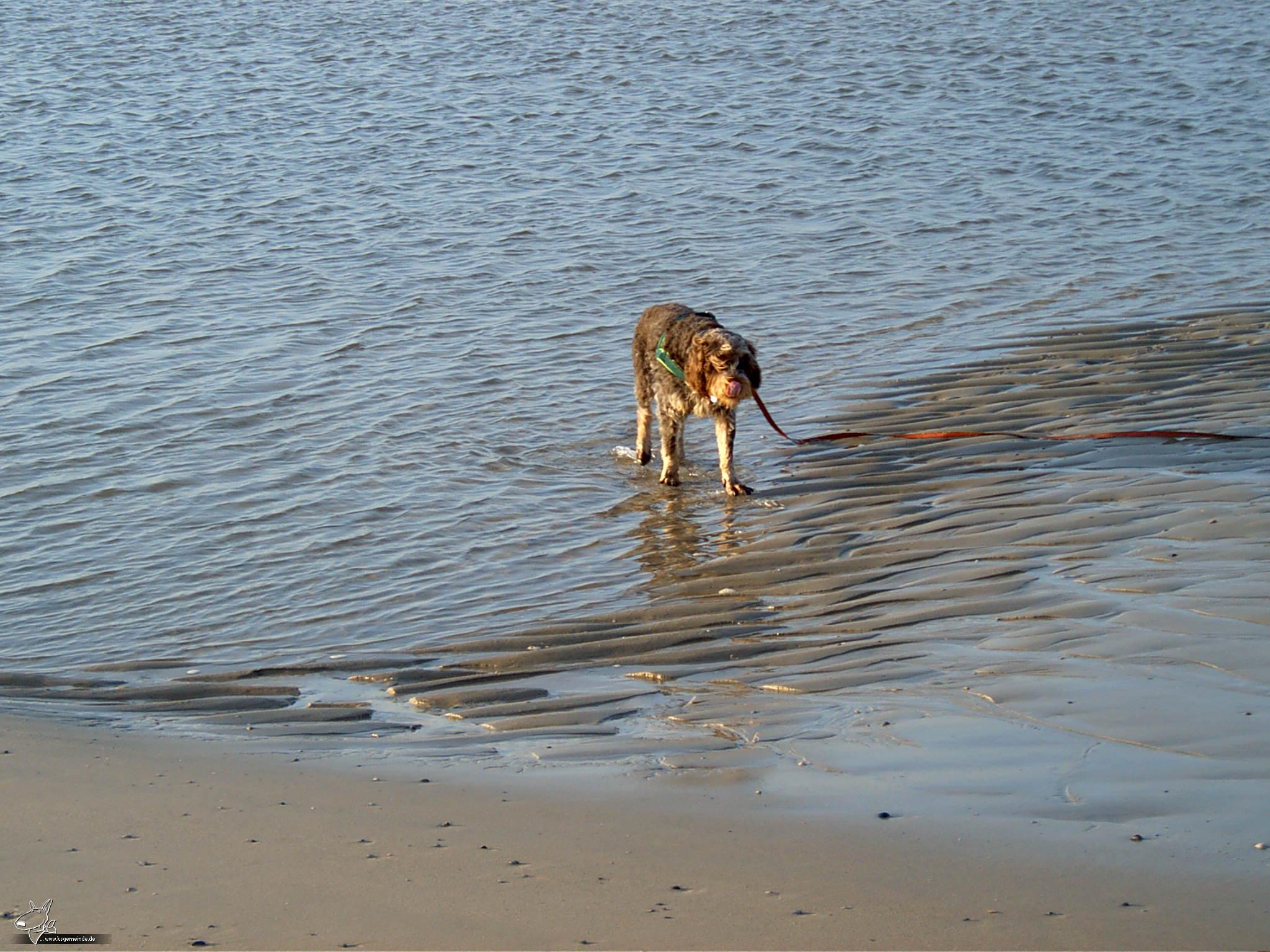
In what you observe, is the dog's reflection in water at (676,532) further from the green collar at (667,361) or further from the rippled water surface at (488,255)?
the green collar at (667,361)

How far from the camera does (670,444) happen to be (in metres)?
8.52

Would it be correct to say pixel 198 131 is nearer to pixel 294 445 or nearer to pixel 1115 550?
pixel 294 445

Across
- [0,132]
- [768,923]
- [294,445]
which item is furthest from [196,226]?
[768,923]

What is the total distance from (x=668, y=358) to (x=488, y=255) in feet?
20.2

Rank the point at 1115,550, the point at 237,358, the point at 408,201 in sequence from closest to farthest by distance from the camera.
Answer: the point at 1115,550 < the point at 237,358 < the point at 408,201

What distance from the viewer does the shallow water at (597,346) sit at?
19.4 feet

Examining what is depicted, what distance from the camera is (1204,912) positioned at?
3.29 m

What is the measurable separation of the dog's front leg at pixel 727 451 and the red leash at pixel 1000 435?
0.74ft

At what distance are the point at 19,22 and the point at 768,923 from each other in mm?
26231

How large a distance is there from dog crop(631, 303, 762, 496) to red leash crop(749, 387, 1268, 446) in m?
0.20

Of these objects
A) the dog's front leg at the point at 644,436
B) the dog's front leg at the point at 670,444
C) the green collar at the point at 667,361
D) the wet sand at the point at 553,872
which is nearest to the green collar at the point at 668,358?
the green collar at the point at 667,361
